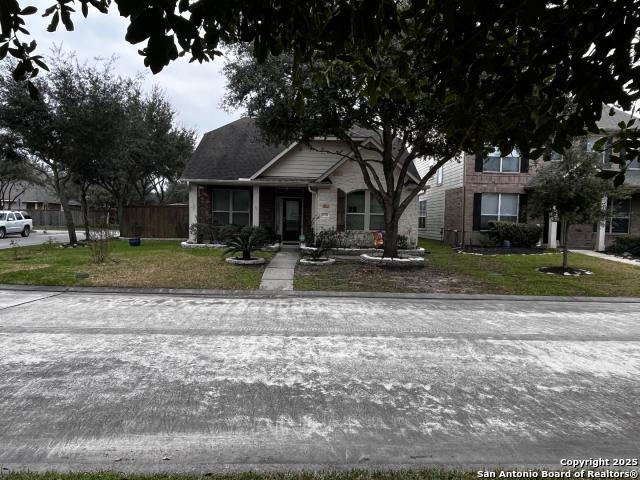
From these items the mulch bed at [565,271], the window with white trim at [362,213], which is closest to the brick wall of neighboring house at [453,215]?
the window with white trim at [362,213]

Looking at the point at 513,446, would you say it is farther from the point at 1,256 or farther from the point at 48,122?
the point at 48,122

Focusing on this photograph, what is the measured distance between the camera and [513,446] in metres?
3.38

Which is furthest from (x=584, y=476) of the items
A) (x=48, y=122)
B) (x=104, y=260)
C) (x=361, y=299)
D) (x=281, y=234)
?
(x=48, y=122)

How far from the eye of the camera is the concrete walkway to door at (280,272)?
36.1 feet

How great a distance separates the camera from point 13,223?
28.2 m

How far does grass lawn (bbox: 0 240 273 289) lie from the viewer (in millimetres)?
10891

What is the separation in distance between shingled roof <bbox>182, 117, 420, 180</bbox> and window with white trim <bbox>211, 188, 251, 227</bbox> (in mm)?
1040

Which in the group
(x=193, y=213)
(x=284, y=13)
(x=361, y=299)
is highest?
(x=284, y=13)

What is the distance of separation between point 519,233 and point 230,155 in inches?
573

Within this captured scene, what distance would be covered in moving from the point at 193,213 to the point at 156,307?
39.7 feet

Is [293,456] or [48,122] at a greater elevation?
[48,122]

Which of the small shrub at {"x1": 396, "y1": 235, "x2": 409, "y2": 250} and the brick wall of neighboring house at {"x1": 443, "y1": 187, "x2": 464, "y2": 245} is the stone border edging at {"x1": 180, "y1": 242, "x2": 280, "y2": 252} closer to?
the small shrub at {"x1": 396, "y1": 235, "x2": 409, "y2": 250}

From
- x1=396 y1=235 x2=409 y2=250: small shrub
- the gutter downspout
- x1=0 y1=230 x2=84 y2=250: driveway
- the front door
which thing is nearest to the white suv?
x1=0 y1=230 x2=84 y2=250: driveway

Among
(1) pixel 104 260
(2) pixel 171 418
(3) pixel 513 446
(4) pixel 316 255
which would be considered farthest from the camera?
(4) pixel 316 255
